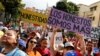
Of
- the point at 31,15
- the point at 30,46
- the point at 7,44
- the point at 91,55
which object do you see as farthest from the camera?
the point at 31,15

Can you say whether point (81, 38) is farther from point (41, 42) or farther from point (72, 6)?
point (72, 6)

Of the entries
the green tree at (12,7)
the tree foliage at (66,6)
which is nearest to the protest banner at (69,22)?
the green tree at (12,7)

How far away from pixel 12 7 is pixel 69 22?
46.1 meters

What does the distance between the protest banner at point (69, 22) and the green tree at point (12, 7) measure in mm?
44842

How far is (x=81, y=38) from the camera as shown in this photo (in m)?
7.82

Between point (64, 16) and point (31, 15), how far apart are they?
2.99 meters

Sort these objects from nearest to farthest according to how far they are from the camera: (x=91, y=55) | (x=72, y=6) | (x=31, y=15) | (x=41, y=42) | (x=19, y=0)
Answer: (x=41, y=42)
(x=91, y=55)
(x=31, y=15)
(x=19, y=0)
(x=72, y=6)

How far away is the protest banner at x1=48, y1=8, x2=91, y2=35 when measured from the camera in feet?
30.4

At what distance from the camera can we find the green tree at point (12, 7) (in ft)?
179

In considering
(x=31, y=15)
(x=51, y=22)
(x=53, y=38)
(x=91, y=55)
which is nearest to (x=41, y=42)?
(x=53, y=38)

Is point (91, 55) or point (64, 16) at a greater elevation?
point (64, 16)

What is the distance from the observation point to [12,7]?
181 ft

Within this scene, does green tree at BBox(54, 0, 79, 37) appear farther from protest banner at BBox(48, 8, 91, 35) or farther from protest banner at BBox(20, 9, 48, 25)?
protest banner at BBox(48, 8, 91, 35)

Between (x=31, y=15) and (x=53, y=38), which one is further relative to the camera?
(x=31, y=15)
